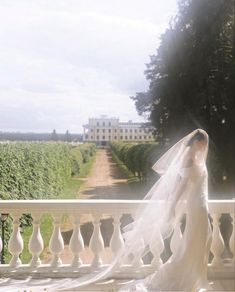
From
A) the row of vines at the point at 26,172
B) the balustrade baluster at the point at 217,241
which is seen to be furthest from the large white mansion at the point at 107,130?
the balustrade baluster at the point at 217,241

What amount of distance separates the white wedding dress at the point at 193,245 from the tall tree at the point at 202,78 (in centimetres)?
823

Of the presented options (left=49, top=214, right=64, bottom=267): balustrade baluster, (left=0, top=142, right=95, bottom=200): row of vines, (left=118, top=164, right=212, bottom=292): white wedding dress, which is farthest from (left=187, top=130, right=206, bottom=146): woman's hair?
(left=0, top=142, right=95, bottom=200): row of vines

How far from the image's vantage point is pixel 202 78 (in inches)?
472

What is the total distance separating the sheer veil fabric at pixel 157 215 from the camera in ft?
11.9

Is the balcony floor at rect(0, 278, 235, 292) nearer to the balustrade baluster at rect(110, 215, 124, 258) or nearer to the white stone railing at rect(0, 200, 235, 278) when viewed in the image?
the white stone railing at rect(0, 200, 235, 278)

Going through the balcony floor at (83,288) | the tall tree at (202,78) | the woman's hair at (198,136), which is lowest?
the balcony floor at (83,288)

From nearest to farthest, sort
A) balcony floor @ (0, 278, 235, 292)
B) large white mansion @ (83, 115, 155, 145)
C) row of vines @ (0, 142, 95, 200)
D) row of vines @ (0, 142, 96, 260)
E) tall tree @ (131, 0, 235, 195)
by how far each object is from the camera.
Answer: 1. balcony floor @ (0, 278, 235, 292)
2. row of vines @ (0, 142, 96, 260)
3. row of vines @ (0, 142, 95, 200)
4. tall tree @ (131, 0, 235, 195)
5. large white mansion @ (83, 115, 155, 145)

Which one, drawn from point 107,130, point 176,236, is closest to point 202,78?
point 176,236

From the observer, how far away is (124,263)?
4.11m

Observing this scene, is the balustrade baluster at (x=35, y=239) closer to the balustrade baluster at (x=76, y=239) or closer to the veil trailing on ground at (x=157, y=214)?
the balustrade baluster at (x=76, y=239)

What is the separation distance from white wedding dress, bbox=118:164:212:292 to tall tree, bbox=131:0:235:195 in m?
8.23

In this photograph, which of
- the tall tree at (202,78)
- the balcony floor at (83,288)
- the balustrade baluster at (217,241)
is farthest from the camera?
the tall tree at (202,78)

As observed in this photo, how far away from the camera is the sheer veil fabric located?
143 inches

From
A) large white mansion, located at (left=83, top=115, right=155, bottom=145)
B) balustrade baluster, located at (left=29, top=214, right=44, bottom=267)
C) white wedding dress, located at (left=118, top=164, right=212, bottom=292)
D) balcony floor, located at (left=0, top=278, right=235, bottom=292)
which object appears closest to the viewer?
white wedding dress, located at (left=118, top=164, right=212, bottom=292)
